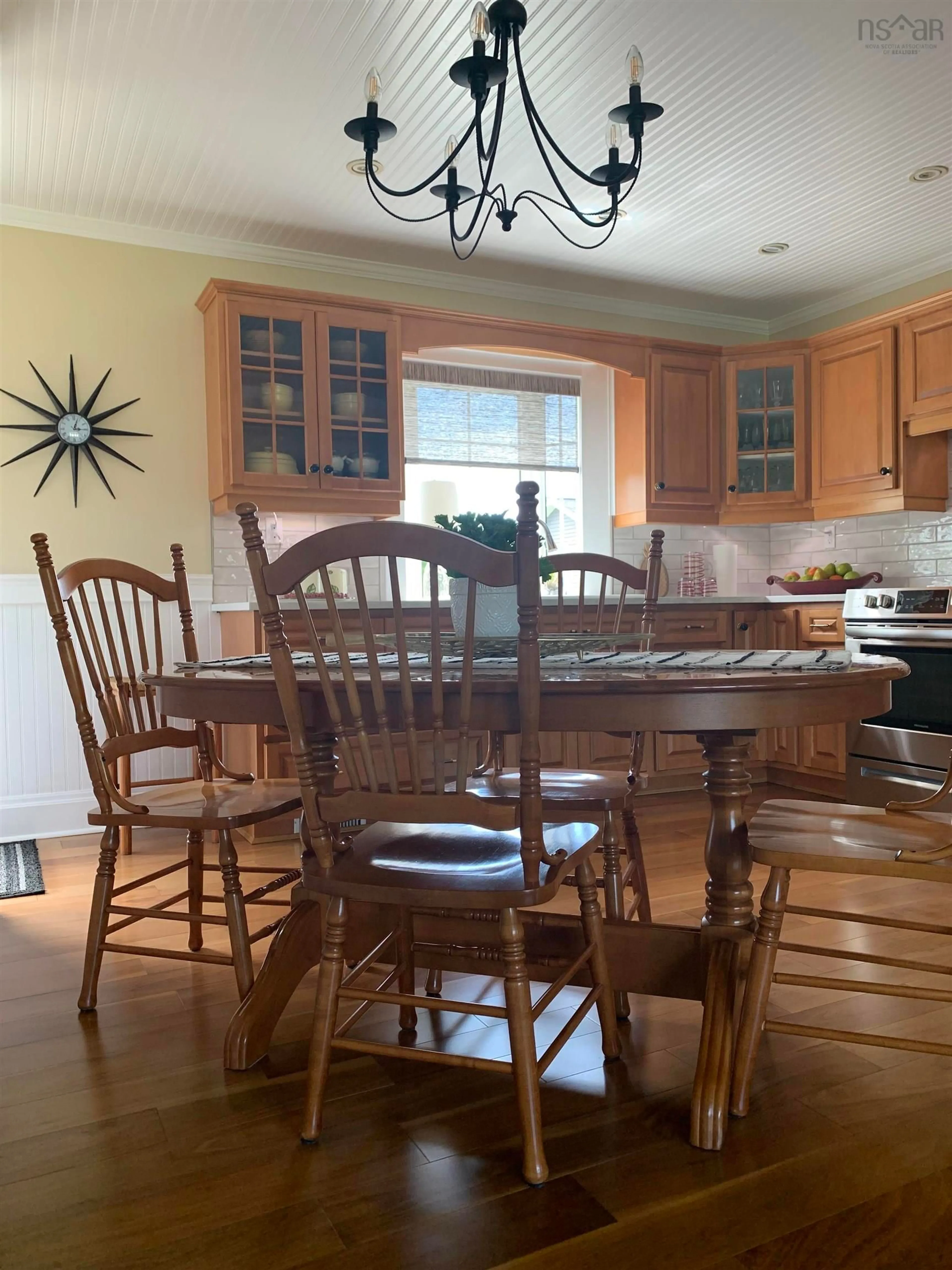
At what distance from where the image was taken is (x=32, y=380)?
3.72 metres

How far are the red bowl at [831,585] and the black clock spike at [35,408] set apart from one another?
3.39 m

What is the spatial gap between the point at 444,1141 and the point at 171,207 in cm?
356

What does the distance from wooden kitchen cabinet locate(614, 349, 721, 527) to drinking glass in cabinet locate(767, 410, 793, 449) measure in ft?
0.81

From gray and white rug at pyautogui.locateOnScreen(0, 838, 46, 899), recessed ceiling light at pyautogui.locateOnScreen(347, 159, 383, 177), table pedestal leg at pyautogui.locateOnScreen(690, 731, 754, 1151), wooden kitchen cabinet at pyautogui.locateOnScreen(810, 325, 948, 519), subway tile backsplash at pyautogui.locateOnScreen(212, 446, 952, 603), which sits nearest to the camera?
table pedestal leg at pyautogui.locateOnScreen(690, 731, 754, 1151)

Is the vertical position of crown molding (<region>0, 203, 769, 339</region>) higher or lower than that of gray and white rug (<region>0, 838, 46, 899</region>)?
higher

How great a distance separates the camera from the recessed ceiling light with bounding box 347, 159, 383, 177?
3.35 m

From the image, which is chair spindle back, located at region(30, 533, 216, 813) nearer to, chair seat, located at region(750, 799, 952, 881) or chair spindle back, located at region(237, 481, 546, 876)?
chair spindle back, located at region(237, 481, 546, 876)

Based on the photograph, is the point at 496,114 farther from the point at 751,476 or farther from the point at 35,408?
the point at 751,476

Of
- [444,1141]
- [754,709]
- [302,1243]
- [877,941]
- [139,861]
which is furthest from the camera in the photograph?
[139,861]

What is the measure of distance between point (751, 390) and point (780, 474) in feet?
1.51

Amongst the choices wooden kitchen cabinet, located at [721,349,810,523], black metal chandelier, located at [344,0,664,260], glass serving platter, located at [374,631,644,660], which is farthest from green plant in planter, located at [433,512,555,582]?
wooden kitchen cabinet, located at [721,349,810,523]

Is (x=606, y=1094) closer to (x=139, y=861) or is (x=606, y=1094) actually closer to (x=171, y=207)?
(x=139, y=861)

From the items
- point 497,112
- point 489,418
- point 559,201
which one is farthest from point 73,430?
point 497,112

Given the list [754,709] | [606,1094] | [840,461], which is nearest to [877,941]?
[606,1094]
